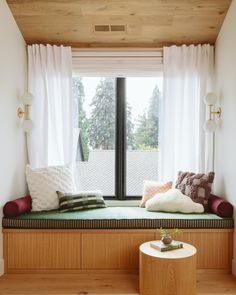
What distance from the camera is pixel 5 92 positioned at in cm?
349

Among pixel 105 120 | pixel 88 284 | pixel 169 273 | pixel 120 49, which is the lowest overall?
pixel 88 284

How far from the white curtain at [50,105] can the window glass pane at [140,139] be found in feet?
2.20

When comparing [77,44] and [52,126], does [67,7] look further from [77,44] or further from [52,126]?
[52,126]

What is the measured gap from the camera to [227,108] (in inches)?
142

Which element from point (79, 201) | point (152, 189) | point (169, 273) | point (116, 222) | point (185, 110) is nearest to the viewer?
point (169, 273)

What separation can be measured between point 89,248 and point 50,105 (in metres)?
1.59

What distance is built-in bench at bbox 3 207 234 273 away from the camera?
3355 millimetres

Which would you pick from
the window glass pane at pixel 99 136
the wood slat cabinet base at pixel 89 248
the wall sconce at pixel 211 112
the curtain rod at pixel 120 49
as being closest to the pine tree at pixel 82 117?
the window glass pane at pixel 99 136

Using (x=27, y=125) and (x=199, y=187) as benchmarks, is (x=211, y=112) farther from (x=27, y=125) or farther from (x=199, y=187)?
(x=27, y=125)

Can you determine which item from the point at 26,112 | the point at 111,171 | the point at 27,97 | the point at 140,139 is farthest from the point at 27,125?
the point at 140,139

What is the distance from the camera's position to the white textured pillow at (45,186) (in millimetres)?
3676

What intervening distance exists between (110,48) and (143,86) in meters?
0.56

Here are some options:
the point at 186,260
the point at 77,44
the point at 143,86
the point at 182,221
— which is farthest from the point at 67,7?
the point at 186,260

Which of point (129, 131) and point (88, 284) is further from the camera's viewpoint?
point (129, 131)
